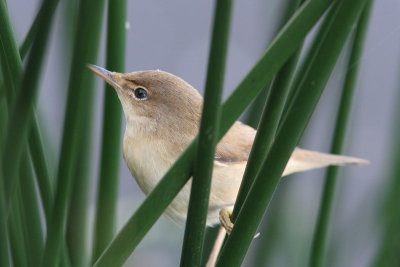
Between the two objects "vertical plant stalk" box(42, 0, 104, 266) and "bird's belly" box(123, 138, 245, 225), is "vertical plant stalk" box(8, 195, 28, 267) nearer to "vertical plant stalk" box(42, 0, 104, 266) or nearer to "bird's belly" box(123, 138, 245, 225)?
"vertical plant stalk" box(42, 0, 104, 266)

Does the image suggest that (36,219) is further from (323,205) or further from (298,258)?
(298,258)

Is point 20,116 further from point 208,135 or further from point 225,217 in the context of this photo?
point 225,217

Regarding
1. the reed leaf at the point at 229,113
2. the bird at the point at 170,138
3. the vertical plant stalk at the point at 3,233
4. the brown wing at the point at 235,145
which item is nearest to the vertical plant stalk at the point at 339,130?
the bird at the point at 170,138

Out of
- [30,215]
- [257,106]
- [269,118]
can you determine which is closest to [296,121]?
[269,118]

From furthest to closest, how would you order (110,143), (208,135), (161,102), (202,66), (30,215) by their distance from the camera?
1. (202,66)
2. (161,102)
3. (110,143)
4. (30,215)
5. (208,135)

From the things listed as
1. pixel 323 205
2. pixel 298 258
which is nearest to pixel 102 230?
pixel 323 205

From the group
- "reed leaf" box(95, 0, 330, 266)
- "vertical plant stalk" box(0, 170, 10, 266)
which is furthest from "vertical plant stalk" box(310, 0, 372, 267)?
"vertical plant stalk" box(0, 170, 10, 266)
